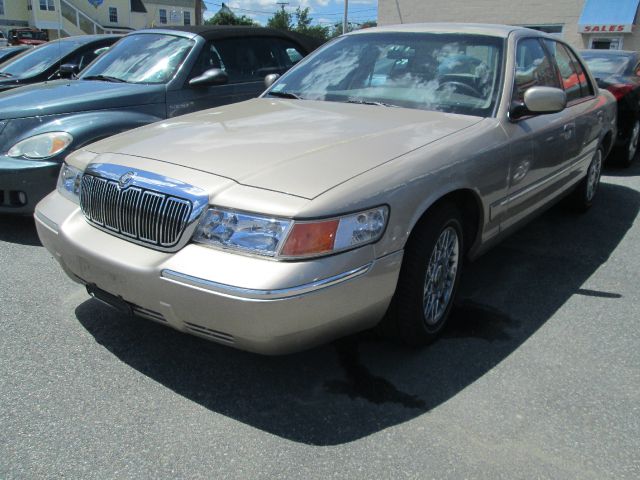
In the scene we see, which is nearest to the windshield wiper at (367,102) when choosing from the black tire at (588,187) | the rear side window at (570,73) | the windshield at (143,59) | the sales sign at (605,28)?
the rear side window at (570,73)

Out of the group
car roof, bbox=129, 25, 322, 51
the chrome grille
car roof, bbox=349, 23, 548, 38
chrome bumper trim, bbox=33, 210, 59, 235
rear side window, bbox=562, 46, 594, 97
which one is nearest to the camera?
the chrome grille

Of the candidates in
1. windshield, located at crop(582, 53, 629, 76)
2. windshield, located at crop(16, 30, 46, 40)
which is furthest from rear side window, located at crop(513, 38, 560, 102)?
windshield, located at crop(16, 30, 46, 40)

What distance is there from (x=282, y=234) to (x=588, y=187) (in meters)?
4.20

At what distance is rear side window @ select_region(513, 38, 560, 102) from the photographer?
3.85 m

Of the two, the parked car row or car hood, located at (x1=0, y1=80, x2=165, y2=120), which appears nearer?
car hood, located at (x1=0, y1=80, x2=165, y2=120)

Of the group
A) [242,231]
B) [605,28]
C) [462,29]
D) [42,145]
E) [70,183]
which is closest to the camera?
[242,231]

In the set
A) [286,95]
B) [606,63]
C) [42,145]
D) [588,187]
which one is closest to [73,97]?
[42,145]

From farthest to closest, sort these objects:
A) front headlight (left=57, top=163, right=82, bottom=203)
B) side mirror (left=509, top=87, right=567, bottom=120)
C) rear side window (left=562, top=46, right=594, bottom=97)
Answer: rear side window (left=562, top=46, right=594, bottom=97), side mirror (left=509, top=87, right=567, bottom=120), front headlight (left=57, top=163, right=82, bottom=203)

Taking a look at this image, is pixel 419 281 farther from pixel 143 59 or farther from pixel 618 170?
pixel 618 170

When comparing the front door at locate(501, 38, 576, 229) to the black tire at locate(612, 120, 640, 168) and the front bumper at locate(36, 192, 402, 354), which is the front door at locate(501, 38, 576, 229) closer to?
the front bumper at locate(36, 192, 402, 354)

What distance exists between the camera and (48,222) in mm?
3172

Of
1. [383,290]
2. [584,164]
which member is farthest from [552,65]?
[383,290]

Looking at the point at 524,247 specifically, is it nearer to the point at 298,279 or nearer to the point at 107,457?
the point at 298,279

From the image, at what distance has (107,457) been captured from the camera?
2.35 meters
